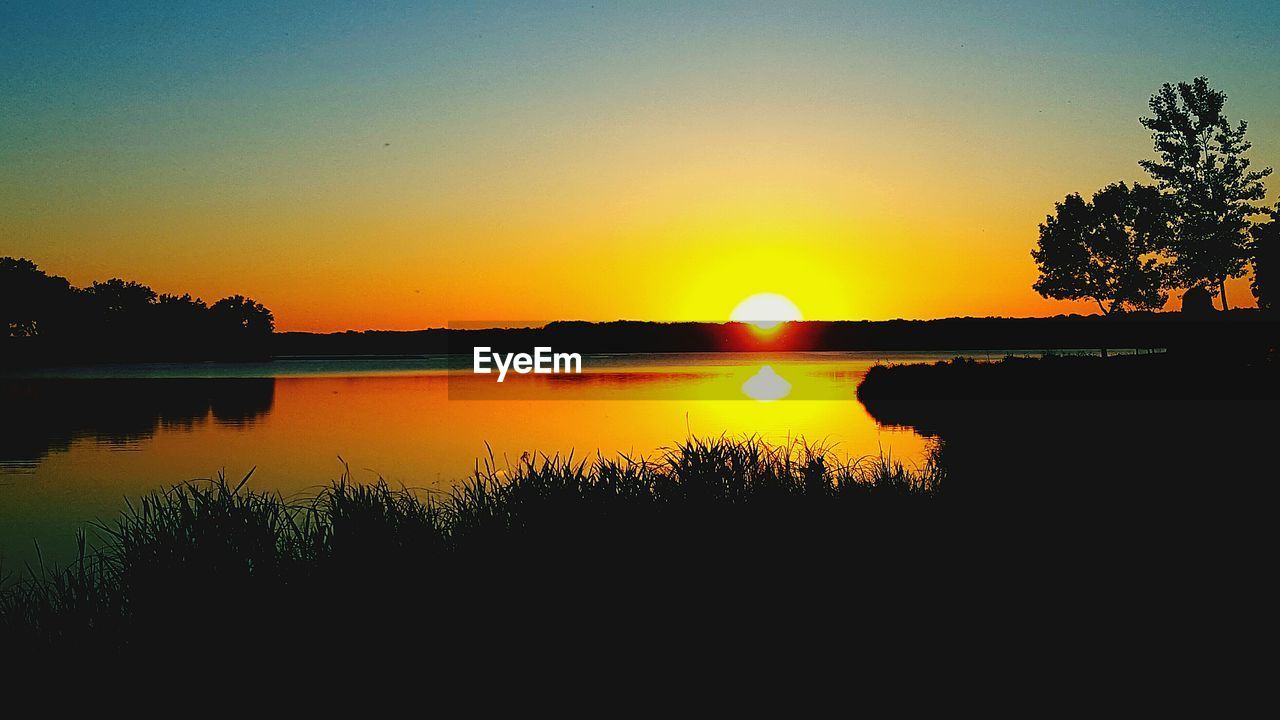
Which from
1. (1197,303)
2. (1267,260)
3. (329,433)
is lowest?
(329,433)

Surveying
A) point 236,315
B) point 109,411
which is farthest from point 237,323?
point 109,411

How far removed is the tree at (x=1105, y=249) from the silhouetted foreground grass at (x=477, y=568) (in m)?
54.1

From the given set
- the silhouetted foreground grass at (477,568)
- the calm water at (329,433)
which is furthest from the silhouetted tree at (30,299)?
the silhouetted foreground grass at (477,568)

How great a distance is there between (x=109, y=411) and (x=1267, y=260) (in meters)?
84.3

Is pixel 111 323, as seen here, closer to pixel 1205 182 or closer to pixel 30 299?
pixel 30 299

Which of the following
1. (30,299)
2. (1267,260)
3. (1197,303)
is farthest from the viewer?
(30,299)

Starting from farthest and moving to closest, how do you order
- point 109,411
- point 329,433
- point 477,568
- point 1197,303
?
point 1197,303, point 109,411, point 329,433, point 477,568

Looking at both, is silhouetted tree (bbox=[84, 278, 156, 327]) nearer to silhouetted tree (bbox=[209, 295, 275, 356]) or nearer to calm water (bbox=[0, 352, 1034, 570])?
silhouetted tree (bbox=[209, 295, 275, 356])

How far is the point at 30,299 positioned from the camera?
144 meters

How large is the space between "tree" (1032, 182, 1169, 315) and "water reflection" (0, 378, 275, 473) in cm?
5228

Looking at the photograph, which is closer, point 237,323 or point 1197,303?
point 1197,303

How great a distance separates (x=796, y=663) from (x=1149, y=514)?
767 centimetres

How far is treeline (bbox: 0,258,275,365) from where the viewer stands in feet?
472

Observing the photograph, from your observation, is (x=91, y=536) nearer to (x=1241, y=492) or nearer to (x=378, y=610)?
(x=378, y=610)
